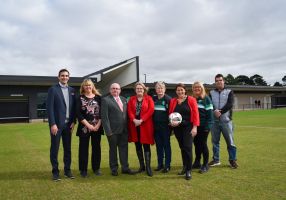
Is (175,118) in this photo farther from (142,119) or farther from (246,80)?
(246,80)

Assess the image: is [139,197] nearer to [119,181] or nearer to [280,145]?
[119,181]

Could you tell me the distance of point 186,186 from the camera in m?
5.18

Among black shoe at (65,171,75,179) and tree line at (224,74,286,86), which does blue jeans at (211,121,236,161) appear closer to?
black shoe at (65,171,75,179)

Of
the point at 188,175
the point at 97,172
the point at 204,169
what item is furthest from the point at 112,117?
the point at 204,169

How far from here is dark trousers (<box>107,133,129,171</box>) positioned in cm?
624

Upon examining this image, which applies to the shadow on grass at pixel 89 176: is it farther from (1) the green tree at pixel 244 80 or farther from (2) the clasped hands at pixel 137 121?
(1) the green tree at pixel 244 80

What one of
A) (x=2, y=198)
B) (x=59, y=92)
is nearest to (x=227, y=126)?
(x=59, y=92)

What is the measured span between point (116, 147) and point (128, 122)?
0.53 m

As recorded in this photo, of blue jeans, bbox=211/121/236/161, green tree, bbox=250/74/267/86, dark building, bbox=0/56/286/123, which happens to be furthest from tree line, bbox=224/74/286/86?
blue jeans, bbox=211/121/236/161

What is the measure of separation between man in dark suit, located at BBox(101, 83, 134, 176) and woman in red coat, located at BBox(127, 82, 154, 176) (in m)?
0.14

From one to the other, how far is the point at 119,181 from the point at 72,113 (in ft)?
4.97

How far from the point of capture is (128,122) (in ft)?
21.1

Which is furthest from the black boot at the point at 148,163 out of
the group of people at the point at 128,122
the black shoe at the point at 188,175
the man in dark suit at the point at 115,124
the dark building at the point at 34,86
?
the dark building at the point at 34,86

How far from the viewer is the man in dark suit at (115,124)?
6.13 m
